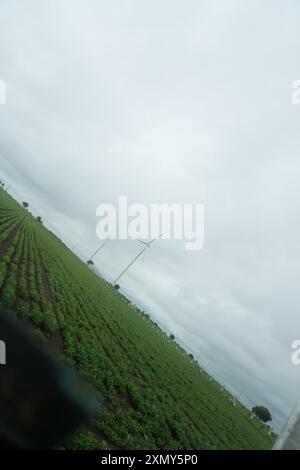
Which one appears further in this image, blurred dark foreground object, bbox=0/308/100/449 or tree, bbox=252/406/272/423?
tree, bbox=252/406/272/423

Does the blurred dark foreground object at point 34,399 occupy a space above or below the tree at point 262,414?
below

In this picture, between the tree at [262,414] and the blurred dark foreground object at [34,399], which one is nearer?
the blurred dark foreground object at [34,399]

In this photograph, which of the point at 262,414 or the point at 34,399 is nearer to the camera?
the point at 34,399

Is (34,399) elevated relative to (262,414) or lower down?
lower down

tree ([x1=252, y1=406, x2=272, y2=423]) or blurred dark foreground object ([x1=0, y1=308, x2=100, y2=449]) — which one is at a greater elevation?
tree ([x1=252, y1=406, x2=272, y2=423])

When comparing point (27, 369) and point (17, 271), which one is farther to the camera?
point (17, 271)

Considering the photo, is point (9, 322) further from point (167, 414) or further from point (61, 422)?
point (167, 414)
